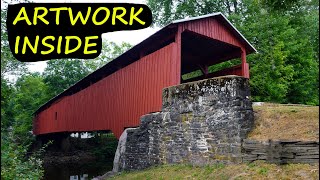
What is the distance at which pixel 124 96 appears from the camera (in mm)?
13906

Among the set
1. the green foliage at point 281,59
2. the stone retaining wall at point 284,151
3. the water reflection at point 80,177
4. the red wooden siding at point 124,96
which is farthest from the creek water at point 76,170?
the stone retaining wall at point 284,151

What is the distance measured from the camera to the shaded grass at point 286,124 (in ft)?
23.7

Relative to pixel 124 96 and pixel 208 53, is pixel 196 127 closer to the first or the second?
pixel 124 96

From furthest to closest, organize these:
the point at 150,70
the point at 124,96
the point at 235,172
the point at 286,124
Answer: the point at 124,96
the point at 150,70
the point at 286,124
the point at 235,172

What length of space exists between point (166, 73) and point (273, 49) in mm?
8013

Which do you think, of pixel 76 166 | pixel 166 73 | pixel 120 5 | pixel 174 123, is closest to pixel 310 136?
pixel 174 123

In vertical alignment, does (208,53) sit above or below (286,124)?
above

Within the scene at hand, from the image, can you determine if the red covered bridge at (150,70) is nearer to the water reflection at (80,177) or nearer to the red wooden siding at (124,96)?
the red wooden siding at (124,96)

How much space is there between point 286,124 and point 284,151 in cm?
115

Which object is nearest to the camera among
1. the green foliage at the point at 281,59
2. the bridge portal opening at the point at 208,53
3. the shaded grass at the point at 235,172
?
the shaded grass at the point at 235,172

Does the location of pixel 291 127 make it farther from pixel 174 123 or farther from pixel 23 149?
pixel 23 149

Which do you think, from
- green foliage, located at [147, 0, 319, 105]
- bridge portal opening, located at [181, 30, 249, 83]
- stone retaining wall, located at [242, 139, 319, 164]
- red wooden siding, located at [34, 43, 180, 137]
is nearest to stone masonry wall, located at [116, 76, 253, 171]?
stone retaining wall, located at [242, 139, 319, 164]

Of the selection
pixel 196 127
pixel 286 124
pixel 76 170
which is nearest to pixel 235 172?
pixel 286 124

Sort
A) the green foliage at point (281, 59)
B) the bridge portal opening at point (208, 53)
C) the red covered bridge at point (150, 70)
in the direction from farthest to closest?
the green foliage at point (281, 59) → the bridge portal opening at point (208, 53) → the red covered bridge at point (150, 70)
